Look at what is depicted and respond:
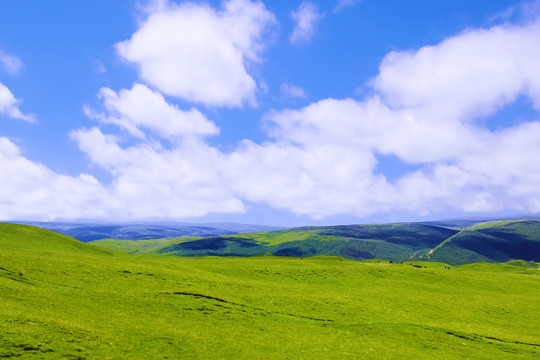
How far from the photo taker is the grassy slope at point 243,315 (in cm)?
3012

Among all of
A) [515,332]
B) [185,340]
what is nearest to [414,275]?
[515,332]

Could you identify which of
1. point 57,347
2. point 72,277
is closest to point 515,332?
point 57,347

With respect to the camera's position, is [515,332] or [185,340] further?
[515,332]

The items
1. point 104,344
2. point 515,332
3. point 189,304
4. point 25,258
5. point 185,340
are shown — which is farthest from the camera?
point 25,258

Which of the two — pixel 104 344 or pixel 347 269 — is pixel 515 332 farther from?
pixel 104 344

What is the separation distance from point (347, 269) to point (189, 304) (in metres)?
55.3

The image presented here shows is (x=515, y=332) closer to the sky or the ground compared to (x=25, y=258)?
closer to the ground

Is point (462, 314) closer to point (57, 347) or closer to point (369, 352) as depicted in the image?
point (369, 352)

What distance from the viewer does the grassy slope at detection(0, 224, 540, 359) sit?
30125 mm

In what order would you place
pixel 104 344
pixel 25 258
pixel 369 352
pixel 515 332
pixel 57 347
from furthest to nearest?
pixel 25 258, pixel 515 332, pixel 369 352, pixel 104 344, pixel 57 347

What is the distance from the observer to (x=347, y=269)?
89.8 metres

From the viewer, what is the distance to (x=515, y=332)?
51594mm

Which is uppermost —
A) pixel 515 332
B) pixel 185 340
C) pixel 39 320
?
pixel 39 320

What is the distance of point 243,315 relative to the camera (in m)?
45.2
